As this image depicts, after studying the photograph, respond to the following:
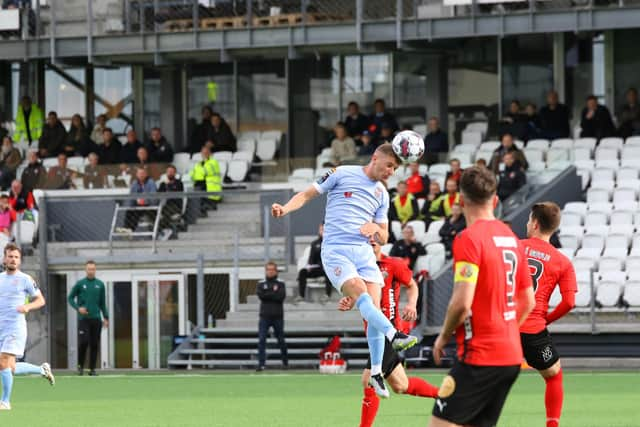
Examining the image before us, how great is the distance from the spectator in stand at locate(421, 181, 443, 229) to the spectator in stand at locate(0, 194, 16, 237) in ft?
27.3

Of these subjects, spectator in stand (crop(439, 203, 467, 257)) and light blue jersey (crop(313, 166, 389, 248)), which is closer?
light blue jersey (crop(313, 166, 389, 248))

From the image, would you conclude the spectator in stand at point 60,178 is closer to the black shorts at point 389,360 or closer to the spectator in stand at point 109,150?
the spectator in stand at point 109,150

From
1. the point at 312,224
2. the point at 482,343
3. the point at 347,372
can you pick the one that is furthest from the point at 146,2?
the point at 482,343

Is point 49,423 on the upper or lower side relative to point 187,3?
lower

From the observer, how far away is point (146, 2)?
32500 millimetres

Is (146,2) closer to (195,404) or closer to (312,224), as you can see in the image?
(312,224)

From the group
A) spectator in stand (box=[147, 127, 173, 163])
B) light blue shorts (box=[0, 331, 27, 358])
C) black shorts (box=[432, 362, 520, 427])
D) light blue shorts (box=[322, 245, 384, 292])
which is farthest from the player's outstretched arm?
spectator in stand (box=[147, 127, 173, 163])

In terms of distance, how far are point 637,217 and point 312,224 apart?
644 centimetres

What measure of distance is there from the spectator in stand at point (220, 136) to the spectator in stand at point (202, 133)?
0.36 ft

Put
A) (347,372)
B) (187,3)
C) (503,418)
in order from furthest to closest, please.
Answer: (187,3) < (347,372) < (503,418)

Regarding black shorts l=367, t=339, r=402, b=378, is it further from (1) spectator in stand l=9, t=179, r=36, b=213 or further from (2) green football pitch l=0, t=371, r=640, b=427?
(1) spectator in stand l=9, t=179, r=36, b=213

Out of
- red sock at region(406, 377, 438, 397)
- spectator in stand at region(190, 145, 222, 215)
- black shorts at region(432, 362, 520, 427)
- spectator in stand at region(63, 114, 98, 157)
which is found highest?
spectator in stand at region(63, 114, 98, 157)

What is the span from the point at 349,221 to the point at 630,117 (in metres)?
19.7

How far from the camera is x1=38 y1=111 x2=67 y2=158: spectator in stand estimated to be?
33938 millimetres
